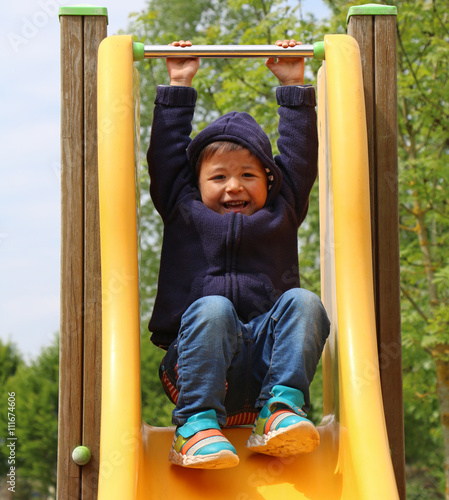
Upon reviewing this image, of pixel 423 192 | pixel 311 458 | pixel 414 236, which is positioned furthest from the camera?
pixel 414 236

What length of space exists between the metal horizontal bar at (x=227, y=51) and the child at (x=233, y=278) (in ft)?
0.30

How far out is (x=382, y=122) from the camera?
2.98 metres

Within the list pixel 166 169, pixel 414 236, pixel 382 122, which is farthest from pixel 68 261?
pixel 414 236

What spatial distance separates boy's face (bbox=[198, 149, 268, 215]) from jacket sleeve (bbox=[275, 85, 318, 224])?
0.43 ft

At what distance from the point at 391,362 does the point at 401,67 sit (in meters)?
5.30

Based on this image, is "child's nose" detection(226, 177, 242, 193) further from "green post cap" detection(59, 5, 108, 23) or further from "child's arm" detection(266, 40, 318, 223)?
"green post cap" detection(59, 5, 108, 23)

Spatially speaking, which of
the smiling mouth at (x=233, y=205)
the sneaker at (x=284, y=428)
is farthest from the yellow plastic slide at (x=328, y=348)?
the smiling mouth at (x=233, y=205)

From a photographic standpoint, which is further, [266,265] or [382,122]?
[382,122]

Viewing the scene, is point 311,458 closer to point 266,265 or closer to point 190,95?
point 266,265

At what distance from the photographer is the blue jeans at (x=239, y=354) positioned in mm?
2373

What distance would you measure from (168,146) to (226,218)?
427 millimetres

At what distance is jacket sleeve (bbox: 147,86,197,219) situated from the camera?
2934mm

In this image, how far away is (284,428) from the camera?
228 centimetres

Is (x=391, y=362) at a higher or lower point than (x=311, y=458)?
higher
